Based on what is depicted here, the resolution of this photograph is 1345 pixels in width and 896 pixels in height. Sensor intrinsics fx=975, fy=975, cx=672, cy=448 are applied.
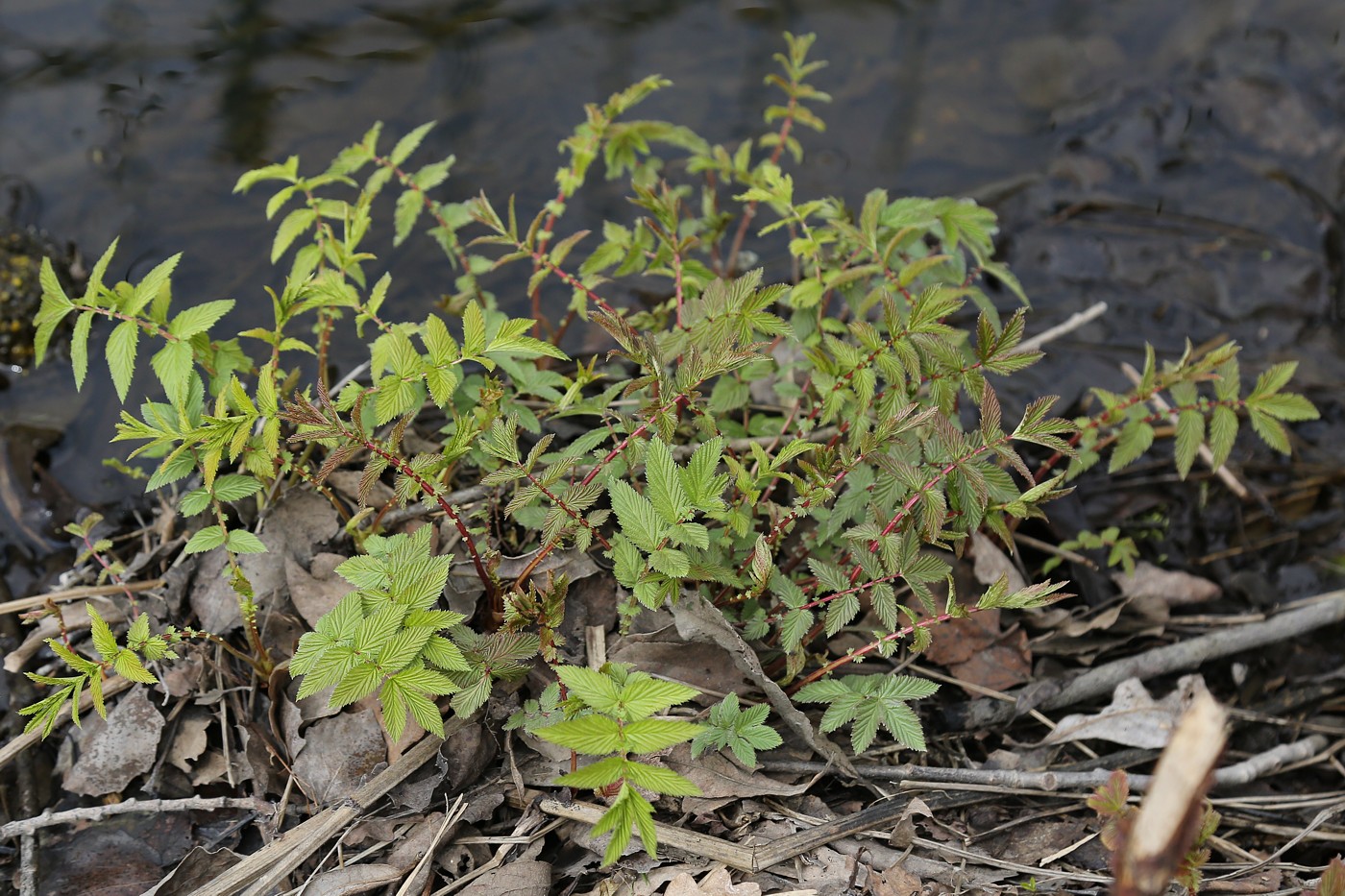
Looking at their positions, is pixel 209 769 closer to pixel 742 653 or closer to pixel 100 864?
pixel 100 864

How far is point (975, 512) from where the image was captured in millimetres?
2383

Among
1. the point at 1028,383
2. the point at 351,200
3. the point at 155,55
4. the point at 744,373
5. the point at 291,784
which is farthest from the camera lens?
the point at 155,55

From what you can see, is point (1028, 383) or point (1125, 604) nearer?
point (1125, 604)

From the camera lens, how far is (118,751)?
267 cm

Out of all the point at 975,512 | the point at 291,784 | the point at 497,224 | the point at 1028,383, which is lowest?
the point at 291,784

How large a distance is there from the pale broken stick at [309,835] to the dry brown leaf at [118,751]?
18.9 inches

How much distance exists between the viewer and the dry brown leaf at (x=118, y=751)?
2.65m

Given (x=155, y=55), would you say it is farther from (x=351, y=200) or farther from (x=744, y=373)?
(x=744, y=373)

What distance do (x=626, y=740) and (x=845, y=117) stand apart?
391cm

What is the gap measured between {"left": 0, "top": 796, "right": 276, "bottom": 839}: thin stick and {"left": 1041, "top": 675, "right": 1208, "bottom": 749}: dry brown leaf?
223cm

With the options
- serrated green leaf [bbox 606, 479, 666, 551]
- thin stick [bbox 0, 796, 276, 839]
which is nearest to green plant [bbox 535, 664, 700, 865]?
serrated green leaf [bbox 606, 479, 666, 551]

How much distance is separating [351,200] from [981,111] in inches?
126

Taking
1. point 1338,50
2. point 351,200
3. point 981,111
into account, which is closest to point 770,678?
point 351,200

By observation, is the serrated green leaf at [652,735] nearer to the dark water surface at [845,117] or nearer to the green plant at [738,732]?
the green plant at [738,732]
